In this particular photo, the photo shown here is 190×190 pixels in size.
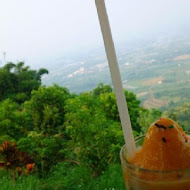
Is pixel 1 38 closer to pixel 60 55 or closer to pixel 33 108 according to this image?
pixel 60 55

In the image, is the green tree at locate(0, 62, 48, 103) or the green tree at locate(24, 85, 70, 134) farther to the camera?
the green tree at locate(0, 62, 48, 103)

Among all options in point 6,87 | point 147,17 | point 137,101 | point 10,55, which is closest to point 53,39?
point 10,55

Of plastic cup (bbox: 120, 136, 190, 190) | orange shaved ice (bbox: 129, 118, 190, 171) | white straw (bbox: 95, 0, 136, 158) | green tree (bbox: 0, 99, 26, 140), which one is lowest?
green tree (bbox: 0, 99, 26, 140)

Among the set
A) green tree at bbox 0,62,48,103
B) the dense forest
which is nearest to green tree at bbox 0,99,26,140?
the dense forest

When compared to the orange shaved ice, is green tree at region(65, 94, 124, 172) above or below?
below

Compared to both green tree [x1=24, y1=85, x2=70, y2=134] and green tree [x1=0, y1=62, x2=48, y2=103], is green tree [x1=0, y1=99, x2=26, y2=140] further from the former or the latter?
green tree [x1=0, y1=62, x2=48, y2=103]

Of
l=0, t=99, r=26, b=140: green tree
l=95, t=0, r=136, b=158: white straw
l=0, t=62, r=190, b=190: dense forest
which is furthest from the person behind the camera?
l=0, t=99, r=26, b=140: green tree

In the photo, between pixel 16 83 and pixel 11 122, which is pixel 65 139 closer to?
pixel 11 122

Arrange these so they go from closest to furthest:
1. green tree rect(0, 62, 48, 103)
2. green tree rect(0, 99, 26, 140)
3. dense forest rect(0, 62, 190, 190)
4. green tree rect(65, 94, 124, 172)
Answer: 1. dense forest rect(0, 62, 190, 190)
2. green tree rect(65, 94, 124, 172)
3. green tree rect(0, 99, 26, 140)
4. green tree rect(0, 62, 48, 103)
